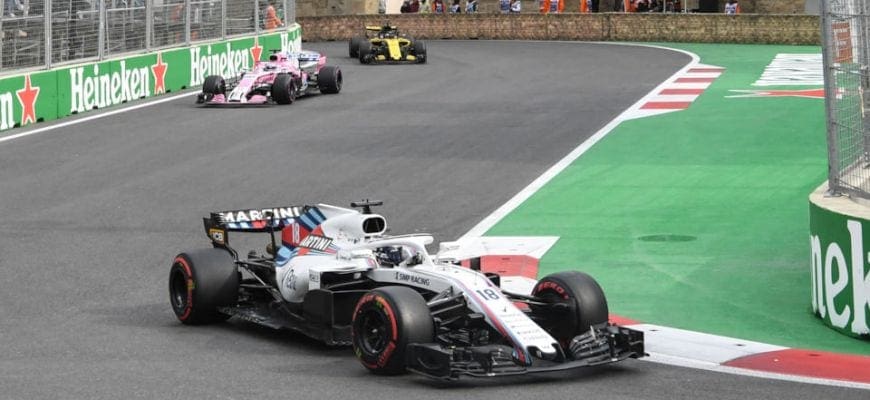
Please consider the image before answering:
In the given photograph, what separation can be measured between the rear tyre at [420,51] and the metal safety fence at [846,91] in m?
26.7

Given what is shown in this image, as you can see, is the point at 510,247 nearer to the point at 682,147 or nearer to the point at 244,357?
the point at 244,357

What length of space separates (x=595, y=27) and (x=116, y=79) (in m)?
→ 24.7

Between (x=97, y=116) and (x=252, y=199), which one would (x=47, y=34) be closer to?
(x=97, y=116)

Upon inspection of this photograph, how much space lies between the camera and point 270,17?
3700 cm

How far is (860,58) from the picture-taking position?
1104cm

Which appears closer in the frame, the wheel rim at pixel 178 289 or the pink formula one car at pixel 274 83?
the wheel rim at pixel 178 289

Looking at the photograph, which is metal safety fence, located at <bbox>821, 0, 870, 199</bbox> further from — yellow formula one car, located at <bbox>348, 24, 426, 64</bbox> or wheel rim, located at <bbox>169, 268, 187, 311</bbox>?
yellow formula one car, located at <bbox>348, 24, 426, 64</bbox>

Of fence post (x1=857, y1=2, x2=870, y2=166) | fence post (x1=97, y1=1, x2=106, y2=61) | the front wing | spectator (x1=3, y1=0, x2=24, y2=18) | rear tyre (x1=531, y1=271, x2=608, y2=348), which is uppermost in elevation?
spectator (x1=3, y1=0, x2=24, y2=18)

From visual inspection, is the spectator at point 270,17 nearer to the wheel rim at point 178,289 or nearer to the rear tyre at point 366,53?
the rear tyre at point 366,53

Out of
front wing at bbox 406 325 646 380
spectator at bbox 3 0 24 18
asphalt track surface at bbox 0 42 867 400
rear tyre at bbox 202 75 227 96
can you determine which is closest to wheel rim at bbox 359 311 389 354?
asphalt track surface at bbox 0 42 867 400

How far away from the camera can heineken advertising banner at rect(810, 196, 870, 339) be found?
10.2 meters

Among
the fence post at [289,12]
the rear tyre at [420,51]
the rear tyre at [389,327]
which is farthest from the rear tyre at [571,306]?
the fence post at [289,12]

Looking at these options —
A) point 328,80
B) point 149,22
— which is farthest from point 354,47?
point 149,22

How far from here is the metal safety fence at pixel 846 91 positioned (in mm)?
11008
